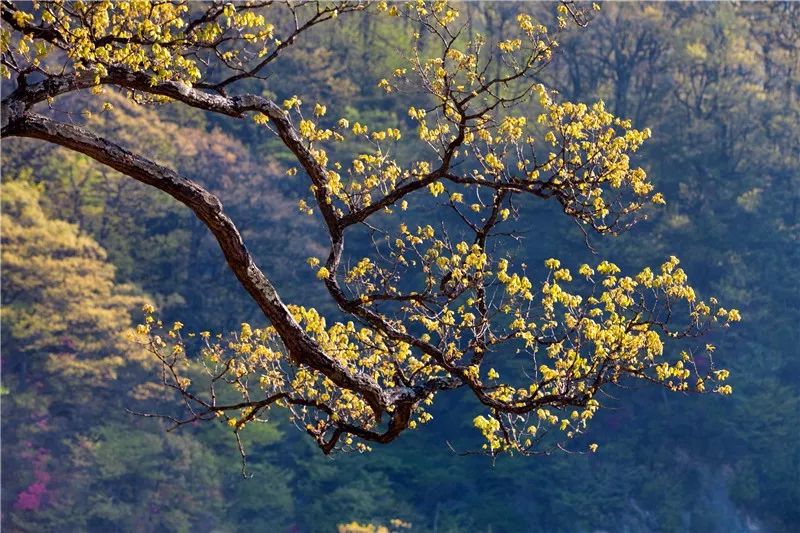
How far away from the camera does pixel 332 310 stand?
1130 inches

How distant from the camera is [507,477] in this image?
28.2 m

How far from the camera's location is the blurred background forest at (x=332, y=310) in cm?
2548

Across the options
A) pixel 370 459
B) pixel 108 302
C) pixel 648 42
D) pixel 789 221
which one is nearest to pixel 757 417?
pixel 789 221

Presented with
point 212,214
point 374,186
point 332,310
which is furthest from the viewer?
point 332,310

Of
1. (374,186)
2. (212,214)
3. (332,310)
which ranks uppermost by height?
(332,310)

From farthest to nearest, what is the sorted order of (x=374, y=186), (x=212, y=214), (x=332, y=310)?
(x=332, y=310) → (x=374, y=186) → (x=212, y=214)

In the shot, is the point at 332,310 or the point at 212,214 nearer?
the point at 212,214

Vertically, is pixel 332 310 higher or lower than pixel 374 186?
higher

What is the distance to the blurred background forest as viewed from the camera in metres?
25.5

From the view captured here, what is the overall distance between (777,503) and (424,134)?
76.4 ft

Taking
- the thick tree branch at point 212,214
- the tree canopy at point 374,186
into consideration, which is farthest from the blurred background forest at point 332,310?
the thick tree branch at point 212,214

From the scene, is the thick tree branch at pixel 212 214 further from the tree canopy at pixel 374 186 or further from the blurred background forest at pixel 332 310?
the blurred background forest at pixel 332 310

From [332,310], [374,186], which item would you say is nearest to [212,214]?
[374,186]

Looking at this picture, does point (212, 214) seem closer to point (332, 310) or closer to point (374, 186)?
point (374, 186)
